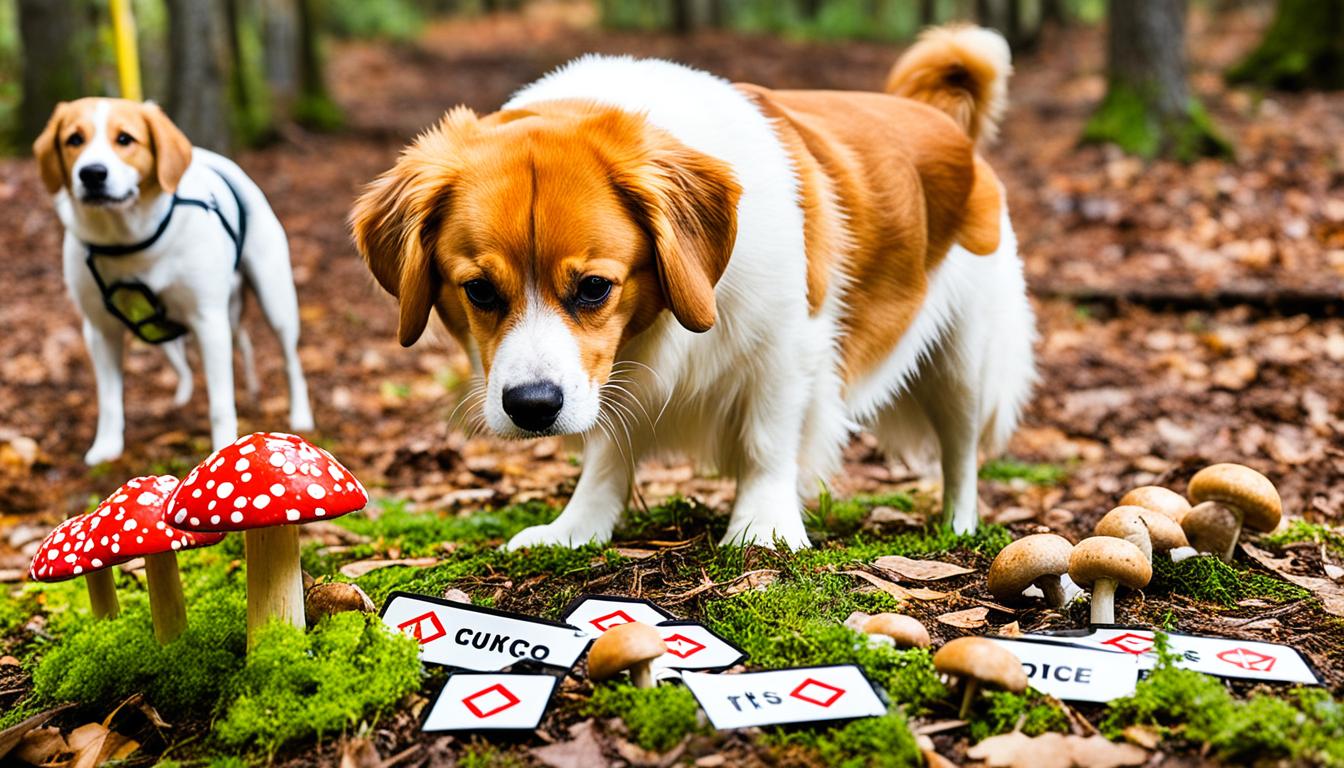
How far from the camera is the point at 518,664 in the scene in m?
2.31

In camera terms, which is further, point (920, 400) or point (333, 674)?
point (920, 400)

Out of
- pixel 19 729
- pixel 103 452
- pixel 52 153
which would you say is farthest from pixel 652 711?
pixel 52 153

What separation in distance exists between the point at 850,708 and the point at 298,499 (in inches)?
44.3

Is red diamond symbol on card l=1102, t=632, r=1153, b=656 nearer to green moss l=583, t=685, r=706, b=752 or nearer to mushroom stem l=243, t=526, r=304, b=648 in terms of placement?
green moss l=583, t=685, r=706, b=752

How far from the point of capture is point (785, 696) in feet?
6.94

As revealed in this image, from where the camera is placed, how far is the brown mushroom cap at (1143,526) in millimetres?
2611

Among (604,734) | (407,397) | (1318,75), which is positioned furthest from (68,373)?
(1318,75)

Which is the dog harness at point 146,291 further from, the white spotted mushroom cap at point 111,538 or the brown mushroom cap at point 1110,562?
the brown mushroom cap at point 1110,562

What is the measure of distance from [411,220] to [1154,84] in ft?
26.0

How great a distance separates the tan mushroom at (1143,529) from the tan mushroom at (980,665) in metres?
0.72

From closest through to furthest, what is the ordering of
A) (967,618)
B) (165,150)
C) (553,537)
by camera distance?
(967,618) → (553,537) → (165,150)

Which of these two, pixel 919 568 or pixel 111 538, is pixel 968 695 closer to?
pixel 919 568

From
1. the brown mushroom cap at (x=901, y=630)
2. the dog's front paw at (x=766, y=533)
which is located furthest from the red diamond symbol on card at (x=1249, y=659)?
the dog's front paw at (x=766, y=533)

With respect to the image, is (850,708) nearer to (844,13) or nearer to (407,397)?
(407,397)
